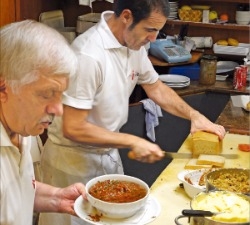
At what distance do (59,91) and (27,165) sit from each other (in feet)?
0.93

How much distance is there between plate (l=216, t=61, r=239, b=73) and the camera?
12.4 feet

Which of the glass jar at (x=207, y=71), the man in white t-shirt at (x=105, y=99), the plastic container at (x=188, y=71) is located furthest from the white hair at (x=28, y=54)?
the plastic container at (x=188, y=71)

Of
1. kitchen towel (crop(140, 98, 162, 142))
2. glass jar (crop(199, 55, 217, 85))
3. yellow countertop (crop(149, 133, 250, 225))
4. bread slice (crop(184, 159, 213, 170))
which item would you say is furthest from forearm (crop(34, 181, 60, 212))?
glass jar (crop(199, 55, 217, 85))

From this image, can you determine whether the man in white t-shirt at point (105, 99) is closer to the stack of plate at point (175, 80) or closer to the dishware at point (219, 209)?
the dishware at point (219, 209)

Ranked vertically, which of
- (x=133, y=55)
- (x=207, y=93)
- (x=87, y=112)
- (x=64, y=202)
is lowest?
(x=207, y=93)

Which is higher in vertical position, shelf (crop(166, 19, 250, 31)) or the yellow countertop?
shelf (crop(166, 19, 250, 31))

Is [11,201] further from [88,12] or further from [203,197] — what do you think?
[88,12]

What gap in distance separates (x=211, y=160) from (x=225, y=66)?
6.45 ft

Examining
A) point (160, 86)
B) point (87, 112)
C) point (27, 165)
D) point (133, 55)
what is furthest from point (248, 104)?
point (27, 165)

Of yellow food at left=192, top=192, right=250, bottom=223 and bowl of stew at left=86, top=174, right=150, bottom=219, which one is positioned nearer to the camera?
yellow food at left=192, top=192, right=250, bottom=223

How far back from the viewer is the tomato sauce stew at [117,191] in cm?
152

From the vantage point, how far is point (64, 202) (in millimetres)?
1595

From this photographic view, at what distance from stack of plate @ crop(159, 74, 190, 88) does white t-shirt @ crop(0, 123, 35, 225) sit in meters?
2.10

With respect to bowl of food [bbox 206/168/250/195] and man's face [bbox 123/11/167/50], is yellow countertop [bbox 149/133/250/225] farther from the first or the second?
man's face [bbox 123/11/167/50]
